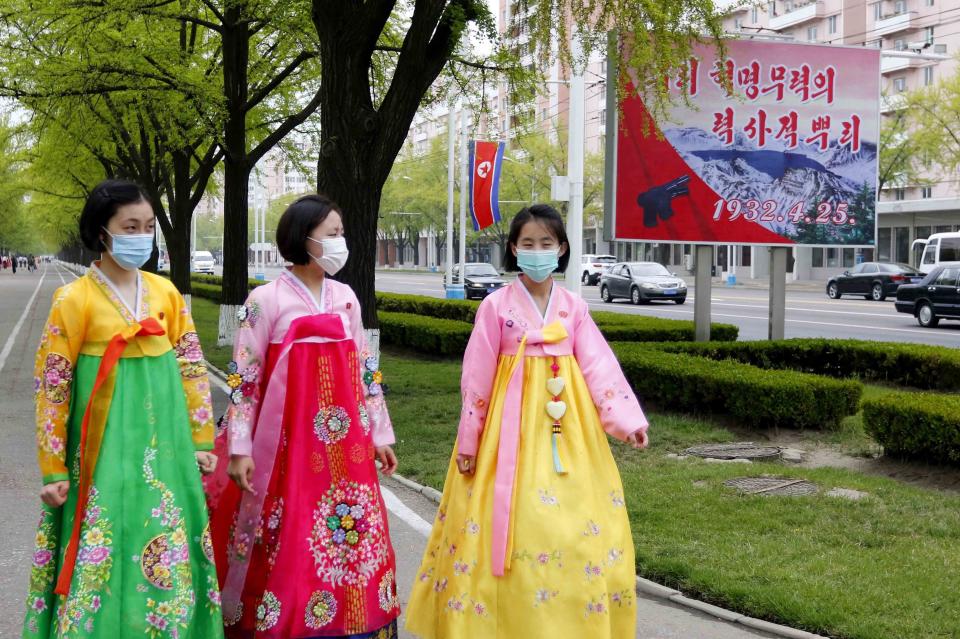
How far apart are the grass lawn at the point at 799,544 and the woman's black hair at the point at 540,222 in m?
1.88

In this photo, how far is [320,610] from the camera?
3.74 m

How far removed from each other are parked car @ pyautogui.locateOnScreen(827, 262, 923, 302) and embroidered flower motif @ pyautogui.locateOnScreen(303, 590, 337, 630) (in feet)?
111

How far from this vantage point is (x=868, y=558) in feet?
18.1

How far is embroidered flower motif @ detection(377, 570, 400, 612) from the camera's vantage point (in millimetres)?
3854

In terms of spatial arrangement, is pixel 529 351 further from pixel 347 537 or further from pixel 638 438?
pixel 347 537

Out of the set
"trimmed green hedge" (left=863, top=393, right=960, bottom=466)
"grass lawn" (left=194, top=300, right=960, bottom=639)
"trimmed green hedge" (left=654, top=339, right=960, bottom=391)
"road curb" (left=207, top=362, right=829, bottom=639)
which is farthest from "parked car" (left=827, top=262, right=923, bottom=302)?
"road curb" (left=207, top=362, right=829, bottom=639)

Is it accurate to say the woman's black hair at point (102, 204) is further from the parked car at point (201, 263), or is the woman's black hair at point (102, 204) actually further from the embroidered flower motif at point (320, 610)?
the parked car at point (201, 263)

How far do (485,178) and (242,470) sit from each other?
19793mm

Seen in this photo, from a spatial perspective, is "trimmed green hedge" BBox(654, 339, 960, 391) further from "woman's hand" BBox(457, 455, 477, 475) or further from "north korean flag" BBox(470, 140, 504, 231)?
"north korean flag" BBox(470, 140, 504, 231)

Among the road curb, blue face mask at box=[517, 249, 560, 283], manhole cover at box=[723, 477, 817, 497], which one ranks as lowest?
the road curb

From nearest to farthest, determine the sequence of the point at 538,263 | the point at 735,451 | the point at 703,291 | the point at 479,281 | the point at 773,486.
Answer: the point at 538,263 < the point at 773,486 < the point at 735,451 < the point at 703,291 < the point at 479,281

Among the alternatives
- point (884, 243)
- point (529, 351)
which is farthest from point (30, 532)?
point (884, 243)

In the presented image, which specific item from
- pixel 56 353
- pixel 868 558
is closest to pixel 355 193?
pixel 868 558

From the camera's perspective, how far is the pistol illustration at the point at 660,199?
43.2 ft
